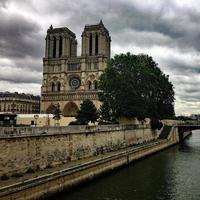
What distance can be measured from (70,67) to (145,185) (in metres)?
74.0

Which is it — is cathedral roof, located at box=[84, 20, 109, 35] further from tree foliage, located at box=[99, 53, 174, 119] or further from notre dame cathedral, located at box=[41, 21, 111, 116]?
tree foliage, located at box=[99, 53, 174, 119]

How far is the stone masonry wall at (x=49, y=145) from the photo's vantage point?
21109mm

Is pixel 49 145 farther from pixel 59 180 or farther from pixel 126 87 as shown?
pixel 126 87

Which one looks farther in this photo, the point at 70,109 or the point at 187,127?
the point at 70,109

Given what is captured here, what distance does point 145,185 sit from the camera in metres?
25.2

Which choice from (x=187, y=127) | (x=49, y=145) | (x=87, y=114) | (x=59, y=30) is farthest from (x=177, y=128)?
(x=49, y=145)

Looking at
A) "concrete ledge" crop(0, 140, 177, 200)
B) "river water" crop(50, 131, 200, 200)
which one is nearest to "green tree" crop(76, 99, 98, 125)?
"river water" crop(50, 131, 200, 200)

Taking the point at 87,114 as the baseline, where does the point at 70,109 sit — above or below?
above

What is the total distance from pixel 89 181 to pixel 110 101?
25066mm

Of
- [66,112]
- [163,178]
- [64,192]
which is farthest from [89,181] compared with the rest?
[66,112]

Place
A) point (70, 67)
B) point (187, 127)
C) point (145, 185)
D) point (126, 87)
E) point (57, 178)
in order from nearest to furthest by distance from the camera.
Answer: point (57, 178) → point (145, 185) → point (126, 87) → point (187, 127) → point (70, 67)

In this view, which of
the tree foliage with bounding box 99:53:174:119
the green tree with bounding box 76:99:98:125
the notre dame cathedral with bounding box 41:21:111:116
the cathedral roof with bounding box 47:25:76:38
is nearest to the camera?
the tree foliage with bounding box 99:53:174:119

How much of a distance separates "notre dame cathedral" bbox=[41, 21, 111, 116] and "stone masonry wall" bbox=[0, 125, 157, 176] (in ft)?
170

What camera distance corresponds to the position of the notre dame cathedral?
91.4m
